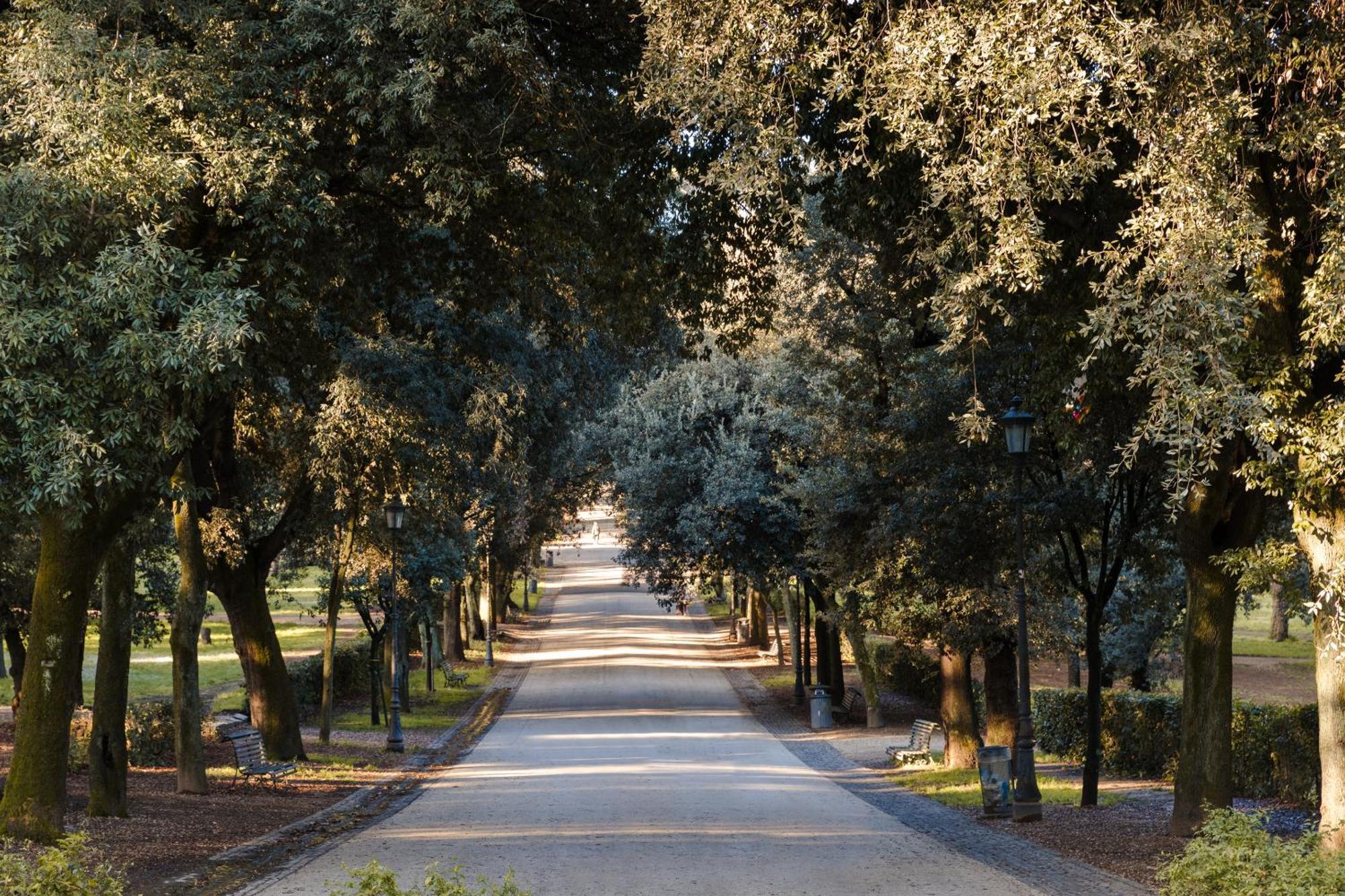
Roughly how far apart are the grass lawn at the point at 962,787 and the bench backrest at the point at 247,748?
30.7 ft

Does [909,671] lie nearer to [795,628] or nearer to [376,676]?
[795,628]

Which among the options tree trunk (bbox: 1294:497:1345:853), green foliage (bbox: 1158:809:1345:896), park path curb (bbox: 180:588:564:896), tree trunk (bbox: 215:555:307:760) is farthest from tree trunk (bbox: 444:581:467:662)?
green foliage (bbox: 1158:809:1345:896)

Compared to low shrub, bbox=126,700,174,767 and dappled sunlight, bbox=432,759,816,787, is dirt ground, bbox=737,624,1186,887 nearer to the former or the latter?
Result: dappled sunlight, bbox=432,759,816,787

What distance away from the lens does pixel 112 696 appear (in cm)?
1421

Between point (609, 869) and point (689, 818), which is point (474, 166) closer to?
point (609, 869)

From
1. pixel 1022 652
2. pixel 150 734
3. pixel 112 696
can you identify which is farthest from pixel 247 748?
pixel 1022 652

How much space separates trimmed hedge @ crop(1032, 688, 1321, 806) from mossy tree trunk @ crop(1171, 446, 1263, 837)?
3.54m

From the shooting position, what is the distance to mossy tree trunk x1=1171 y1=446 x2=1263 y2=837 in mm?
12852

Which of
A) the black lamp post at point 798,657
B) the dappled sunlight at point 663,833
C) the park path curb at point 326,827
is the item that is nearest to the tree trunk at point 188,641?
the park path curb at point 326,827

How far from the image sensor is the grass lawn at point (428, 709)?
30.3 meters

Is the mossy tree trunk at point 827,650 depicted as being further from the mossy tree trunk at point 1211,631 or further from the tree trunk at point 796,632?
the mossy tree trunk at point 1211,631

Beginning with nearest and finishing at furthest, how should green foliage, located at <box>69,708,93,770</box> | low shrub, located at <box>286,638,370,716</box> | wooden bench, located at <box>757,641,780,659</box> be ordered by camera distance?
1. green foliage, located at <box>69,708,93,770</box>
2. low shrub, located at <box>286,638,370,716</box>
3. wooden bench, located at <box>757,641,780,659</box>

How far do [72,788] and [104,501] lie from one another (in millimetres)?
7533

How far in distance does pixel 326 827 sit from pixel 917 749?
1200 cm
